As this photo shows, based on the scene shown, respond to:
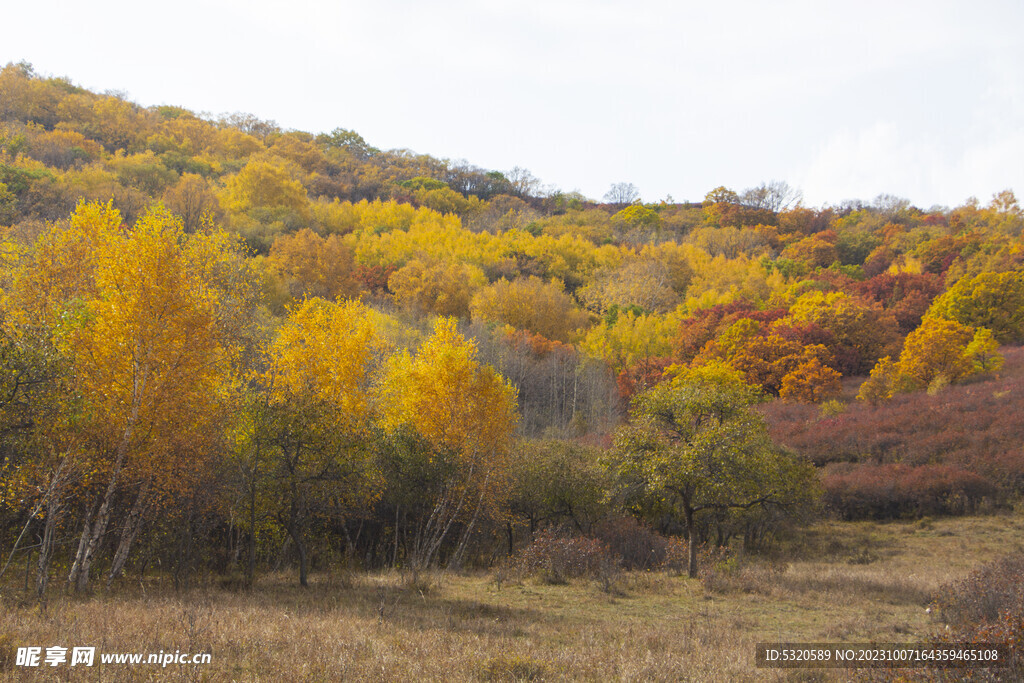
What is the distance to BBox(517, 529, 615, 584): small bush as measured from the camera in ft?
53.9

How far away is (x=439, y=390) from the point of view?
77.8ft

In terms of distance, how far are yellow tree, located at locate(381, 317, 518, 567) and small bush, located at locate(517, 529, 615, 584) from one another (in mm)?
3216

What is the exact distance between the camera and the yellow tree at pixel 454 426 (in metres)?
20.1

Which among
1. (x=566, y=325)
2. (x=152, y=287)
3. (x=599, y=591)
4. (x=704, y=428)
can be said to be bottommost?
(x=599, y=591)

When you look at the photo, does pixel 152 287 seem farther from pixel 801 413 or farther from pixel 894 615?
pixel 801 413

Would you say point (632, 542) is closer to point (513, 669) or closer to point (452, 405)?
point (452, 405)

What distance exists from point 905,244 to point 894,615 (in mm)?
81181

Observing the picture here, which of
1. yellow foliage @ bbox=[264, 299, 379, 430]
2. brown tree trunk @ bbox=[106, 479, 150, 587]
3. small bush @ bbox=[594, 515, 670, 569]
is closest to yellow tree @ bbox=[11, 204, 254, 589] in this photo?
brown tree trunk @ bbox=[106, 479, 150, 587]

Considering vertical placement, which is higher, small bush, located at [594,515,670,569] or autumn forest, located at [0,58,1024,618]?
autumn forest, located at [0,58,1024,618]

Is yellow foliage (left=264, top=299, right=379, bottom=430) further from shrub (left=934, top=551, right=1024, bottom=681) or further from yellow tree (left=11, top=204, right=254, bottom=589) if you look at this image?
shrub (left=934, top=551, right=1024, bottom=681)

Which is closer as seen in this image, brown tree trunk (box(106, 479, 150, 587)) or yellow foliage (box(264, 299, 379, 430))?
brown tree trunk (box(106, 479, 150, 587))

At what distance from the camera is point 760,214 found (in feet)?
366

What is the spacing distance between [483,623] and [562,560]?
23.2ft

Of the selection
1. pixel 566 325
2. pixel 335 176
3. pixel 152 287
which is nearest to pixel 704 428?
pixel 152 287
